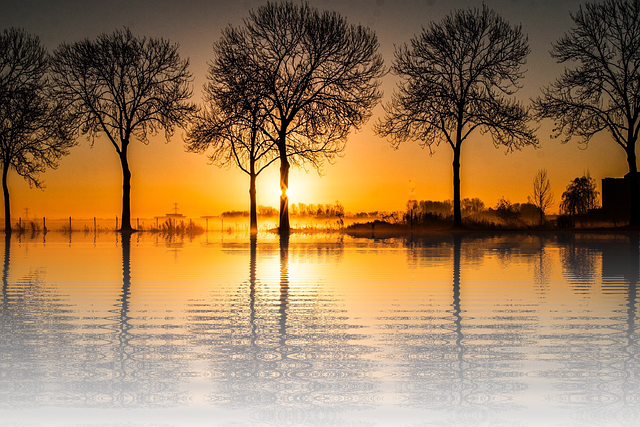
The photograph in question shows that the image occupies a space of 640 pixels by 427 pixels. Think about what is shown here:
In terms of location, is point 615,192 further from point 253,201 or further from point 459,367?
point 459,367

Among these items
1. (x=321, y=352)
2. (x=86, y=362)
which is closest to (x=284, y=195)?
(x=321, y=352)

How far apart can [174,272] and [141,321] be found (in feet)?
17.2

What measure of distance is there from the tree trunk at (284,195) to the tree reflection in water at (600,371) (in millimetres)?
24754

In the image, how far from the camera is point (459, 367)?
4.29m

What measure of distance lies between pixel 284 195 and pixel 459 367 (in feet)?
90.2

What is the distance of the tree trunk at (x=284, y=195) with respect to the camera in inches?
1226

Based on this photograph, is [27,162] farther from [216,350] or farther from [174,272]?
[216,350]

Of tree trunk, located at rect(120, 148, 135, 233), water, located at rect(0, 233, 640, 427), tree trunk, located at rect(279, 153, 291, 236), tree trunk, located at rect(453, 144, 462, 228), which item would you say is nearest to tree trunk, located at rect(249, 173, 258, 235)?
tree trunk, located at rect(279, 153, 291, 236)

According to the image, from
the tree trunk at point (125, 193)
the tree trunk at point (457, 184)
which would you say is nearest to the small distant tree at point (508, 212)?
the tree trunk at point (457, 184)

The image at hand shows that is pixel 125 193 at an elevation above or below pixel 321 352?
above

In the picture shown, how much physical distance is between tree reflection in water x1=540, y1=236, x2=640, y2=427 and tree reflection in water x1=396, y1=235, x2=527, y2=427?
1.09ft

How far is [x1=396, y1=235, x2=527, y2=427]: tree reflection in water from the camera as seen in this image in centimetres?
341

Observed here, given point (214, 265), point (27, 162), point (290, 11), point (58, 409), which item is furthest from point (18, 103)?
point (58, 409)

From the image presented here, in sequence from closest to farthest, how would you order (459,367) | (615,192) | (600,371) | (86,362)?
(600,371) → (459,367) → (86,362) → (615,192)
